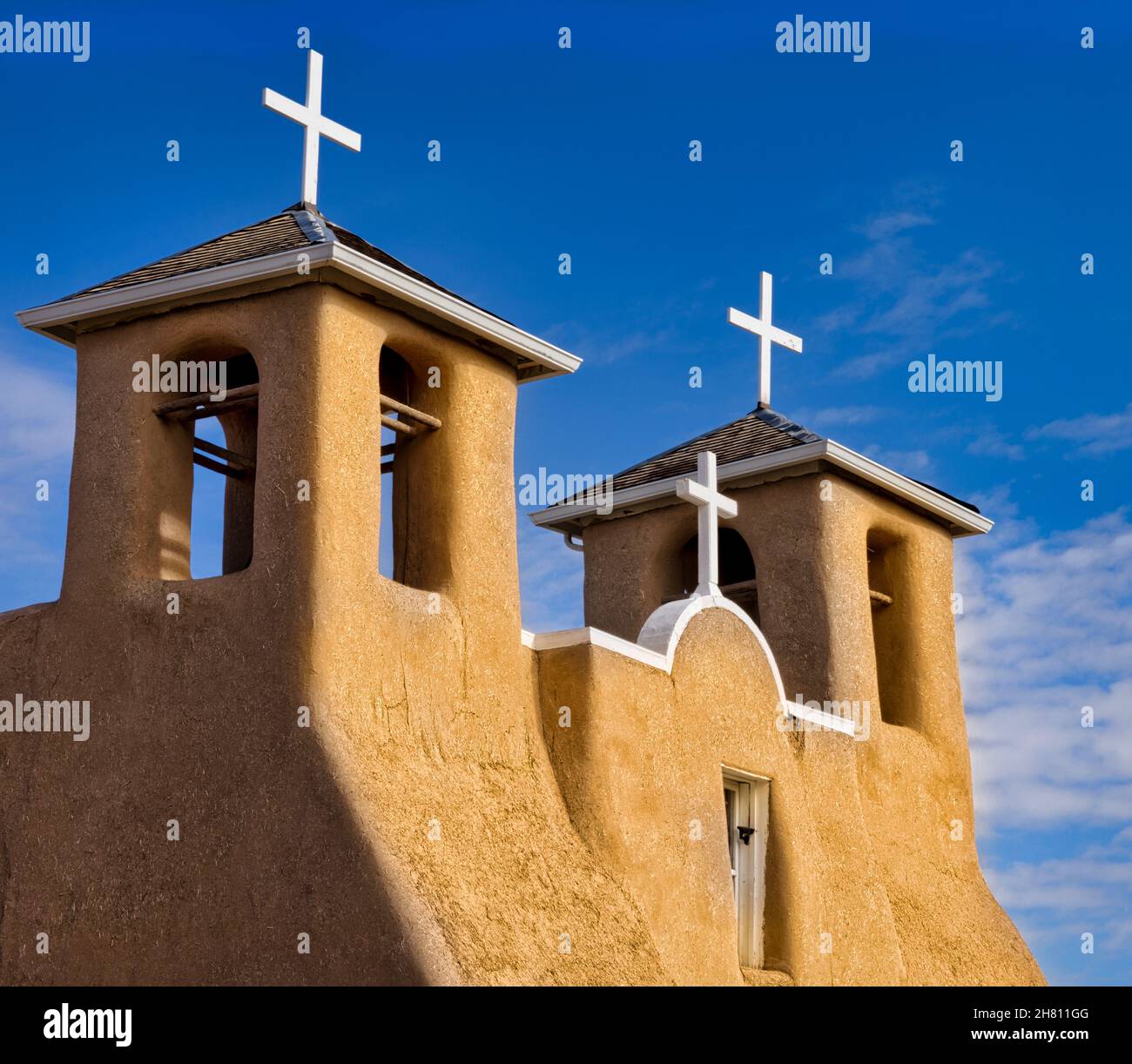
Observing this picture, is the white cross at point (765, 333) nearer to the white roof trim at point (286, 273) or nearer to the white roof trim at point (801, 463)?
the white roof trim at point (801, 463)

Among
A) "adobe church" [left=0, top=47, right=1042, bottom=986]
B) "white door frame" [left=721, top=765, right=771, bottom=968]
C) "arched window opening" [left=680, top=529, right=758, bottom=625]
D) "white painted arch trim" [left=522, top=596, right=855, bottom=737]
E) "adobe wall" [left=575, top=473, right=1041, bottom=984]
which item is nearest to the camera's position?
"adobe church" [left=0, top=47, right=1042, bottom=986]

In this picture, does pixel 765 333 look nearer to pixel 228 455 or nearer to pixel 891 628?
pixel 891 628

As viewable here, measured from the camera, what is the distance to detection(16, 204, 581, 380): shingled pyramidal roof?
14.6 m

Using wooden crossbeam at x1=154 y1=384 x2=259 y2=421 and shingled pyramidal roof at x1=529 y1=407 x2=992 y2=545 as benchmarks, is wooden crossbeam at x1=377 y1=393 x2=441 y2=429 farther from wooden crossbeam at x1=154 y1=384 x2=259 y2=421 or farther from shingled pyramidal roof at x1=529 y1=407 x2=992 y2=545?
shingled pyramidal roof at x1=529 y1=407 x2=992 y2=545

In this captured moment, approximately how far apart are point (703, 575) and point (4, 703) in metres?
6.00

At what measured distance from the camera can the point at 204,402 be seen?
1505 centimetres

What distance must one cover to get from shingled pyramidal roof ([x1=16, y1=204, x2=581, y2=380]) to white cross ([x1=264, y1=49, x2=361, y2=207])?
236 mm

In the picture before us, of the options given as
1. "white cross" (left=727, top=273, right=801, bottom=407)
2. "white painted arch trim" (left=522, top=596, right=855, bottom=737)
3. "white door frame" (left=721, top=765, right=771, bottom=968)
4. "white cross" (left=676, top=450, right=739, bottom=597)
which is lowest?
"white door frame" (left=721, top=765, right=771, bottom=968)

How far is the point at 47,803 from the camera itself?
47.9 feet

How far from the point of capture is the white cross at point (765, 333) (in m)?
20.7

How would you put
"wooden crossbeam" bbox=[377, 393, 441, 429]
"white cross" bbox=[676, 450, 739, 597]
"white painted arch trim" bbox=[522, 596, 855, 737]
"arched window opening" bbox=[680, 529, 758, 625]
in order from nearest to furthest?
"wooden crossbeam" bbox=[377, 393, 441, 429] < "white painted arch trim" bbox=[522, 596, 855, 737] < "white cross" bbox=[676, 450, 739, 597] < "arched window opening" bbox=[680, 529, 758, 625]

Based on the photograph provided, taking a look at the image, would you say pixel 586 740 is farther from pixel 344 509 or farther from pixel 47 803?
pixel 47 803

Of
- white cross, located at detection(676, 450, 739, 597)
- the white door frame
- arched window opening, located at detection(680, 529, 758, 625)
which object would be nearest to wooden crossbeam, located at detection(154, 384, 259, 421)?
white cross, located at detection(676, 450, 739, 597)
